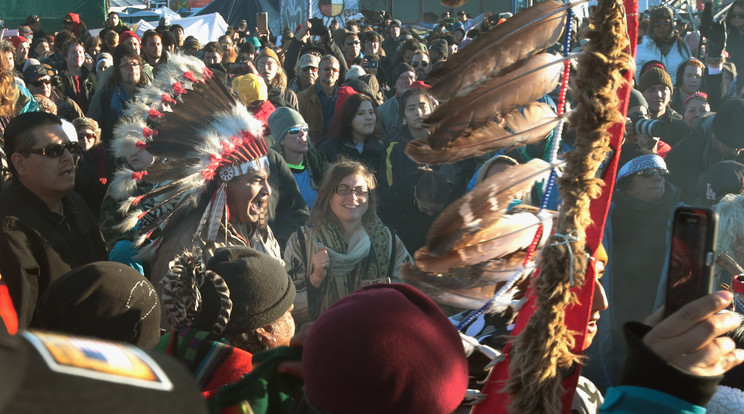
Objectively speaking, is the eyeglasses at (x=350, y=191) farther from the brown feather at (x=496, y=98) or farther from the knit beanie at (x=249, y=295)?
the brown feather at (x=496, y=98)

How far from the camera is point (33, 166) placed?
2.95 metres

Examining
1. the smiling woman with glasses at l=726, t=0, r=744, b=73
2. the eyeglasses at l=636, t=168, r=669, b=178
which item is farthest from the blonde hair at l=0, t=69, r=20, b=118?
the smiling woman with glasses at l=726, t=0, r=744, b=73

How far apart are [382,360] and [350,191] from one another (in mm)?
2593

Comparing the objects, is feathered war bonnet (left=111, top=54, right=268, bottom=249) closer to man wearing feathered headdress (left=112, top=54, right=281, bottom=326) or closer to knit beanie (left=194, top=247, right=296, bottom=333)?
man wearing feathered headdress (left=112, top=54, right=281, bottom=326)

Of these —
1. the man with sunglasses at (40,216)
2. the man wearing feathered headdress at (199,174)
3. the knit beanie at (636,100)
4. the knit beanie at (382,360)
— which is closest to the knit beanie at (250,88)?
the man wearing feathered headdress at (199,174)

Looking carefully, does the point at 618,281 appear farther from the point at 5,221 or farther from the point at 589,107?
the point at 5,221

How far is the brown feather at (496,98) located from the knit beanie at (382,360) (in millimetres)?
399

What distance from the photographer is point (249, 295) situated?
2080 mm

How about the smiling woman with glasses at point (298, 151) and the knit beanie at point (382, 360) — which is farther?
the smiling woman with glasses at point (298, 151)

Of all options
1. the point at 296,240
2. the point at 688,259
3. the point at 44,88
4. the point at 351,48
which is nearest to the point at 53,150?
the point at 296,240

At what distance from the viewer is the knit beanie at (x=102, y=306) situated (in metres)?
1.86

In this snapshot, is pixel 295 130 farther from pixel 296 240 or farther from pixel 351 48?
pixel 351 48

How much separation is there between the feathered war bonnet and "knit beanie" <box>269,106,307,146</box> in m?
1.47

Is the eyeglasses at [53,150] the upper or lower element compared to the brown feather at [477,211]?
upper
